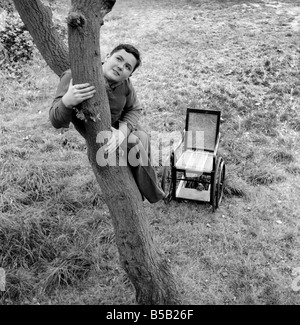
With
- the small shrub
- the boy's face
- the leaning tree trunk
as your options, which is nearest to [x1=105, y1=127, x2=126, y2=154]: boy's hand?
the leaning tree trunk

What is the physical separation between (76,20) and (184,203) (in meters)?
2.87

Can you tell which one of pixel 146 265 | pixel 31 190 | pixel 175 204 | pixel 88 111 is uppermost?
pixel 88 111

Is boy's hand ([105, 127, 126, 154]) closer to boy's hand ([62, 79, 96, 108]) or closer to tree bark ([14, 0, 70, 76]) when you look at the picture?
boy's hand ([62, 79, 96, 108])

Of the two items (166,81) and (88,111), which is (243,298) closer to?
(88,111)

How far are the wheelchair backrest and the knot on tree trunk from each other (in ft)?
9.19

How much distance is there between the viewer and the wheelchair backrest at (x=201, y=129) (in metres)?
4.44

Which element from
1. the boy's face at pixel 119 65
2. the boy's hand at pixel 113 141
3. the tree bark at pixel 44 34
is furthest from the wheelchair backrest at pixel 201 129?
the boy's hand at pixel 113 141

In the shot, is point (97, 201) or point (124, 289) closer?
point (124, 289)

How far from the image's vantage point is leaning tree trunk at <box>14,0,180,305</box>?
1.81 metres

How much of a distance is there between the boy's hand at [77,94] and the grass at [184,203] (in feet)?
6.04

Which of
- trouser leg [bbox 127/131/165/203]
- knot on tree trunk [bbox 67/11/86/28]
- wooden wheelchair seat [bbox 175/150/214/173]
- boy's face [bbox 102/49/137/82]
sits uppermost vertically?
knot on tree trunk [bbox 67/11/86/28]

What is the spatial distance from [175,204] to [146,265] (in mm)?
1726

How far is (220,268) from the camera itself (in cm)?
339

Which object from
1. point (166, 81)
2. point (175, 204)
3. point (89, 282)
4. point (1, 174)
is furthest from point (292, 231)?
point (166, 81)
